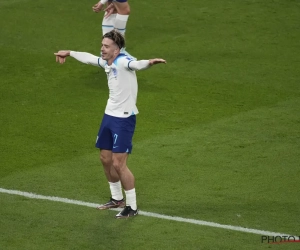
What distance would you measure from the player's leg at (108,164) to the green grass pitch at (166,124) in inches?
9.6

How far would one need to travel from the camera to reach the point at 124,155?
9906 mm

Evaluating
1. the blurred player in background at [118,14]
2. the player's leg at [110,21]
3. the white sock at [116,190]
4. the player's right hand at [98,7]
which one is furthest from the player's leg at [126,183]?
the player's right hand at [98,7]

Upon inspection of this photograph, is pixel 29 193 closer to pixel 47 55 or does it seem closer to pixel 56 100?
pixel 56 100

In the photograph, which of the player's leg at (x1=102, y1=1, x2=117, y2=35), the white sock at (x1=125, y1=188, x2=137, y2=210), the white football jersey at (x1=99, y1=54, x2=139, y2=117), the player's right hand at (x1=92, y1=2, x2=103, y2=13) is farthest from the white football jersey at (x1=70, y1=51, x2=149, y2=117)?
the player's right hand at (x1=92, y1=2, x2=103, y2=13)

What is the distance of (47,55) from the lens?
16.4 metres

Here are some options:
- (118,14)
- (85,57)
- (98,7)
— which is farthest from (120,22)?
(85,57)

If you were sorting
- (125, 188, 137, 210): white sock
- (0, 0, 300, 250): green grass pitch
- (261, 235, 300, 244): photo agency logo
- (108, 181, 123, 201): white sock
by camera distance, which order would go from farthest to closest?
(108, 181, 123, 201): white sock, (125, 188, 137, 210): white sock, (0, 0, 300, 250): green grass pitch, (261, 235, 300, 244): photo agency logo

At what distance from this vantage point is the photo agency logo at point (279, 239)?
914 centimetres

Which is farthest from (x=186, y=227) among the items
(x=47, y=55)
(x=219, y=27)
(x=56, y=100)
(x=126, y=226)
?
(x=219, y=27)

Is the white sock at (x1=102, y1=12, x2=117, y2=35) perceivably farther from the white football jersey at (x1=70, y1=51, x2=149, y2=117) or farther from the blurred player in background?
the white football jersey at (x1=70, y1=51, x2=149, y2=117)

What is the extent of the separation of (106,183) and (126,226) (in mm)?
1443

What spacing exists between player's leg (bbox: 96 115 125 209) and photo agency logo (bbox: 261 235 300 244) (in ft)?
6.25

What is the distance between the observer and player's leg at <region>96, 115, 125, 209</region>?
10010 millimetres

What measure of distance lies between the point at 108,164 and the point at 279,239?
2.21 metres
